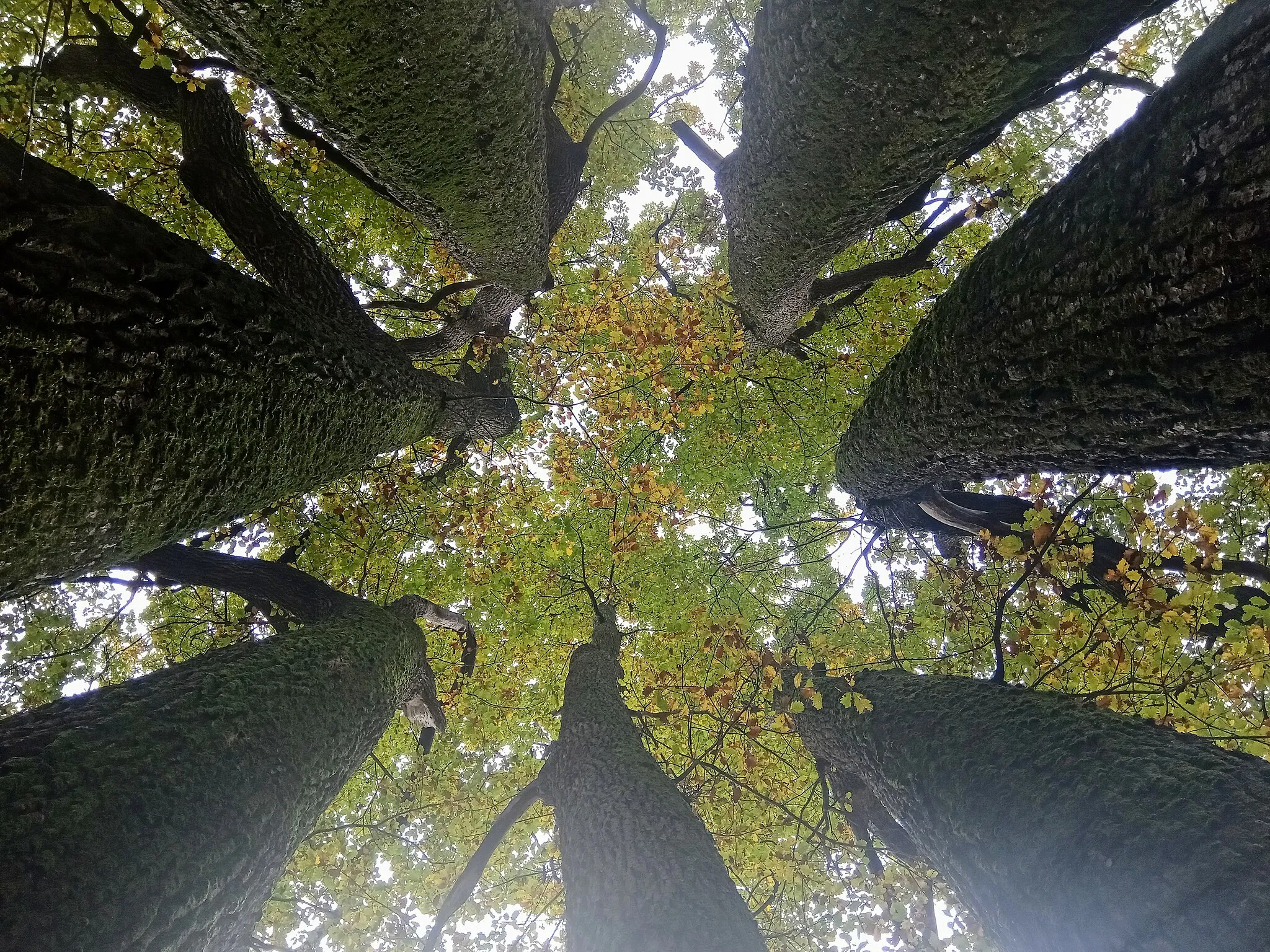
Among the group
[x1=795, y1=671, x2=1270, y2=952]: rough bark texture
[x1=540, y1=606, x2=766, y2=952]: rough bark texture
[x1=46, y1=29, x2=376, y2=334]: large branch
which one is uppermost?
[x1=46, y1=29, x2=376, y2=334]: large branch

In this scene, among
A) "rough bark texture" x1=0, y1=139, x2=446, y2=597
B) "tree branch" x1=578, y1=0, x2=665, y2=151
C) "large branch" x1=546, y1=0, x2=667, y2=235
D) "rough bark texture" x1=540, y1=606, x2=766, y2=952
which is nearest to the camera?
"rough bark texture" x1=0, y1=139, x2=446, y2=597

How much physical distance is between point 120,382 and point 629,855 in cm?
365

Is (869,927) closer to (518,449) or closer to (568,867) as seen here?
(568,867)

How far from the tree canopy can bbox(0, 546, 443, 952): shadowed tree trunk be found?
130 cm

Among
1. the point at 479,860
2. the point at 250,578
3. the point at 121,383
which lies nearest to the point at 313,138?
the point at 250,578

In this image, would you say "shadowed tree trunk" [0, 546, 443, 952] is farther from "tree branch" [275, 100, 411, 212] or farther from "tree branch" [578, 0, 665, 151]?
"tree branch" [578, 0, 665, 151]

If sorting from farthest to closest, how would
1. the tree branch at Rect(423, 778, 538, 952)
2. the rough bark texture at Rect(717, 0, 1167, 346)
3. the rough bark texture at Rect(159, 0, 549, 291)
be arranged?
the tree branch at Rect(423, 778, 538, 952) → the rough bark texture at Rect(159, 0, 549, 291) → the rough bark texture at Rect(717, 0, 1167, 346)

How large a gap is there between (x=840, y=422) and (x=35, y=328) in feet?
28.3

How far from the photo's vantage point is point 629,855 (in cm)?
374

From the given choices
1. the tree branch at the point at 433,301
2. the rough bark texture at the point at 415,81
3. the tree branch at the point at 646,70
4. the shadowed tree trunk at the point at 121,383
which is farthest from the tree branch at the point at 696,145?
the shadowed tree trunk at the point at 121,383

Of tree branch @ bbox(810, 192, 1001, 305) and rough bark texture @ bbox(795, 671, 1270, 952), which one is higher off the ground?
tree branch @ bbox(810, 192, 1001, 305)

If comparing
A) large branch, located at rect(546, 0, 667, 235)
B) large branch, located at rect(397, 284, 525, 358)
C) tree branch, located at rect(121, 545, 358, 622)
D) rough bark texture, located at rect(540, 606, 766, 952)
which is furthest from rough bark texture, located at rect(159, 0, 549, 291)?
rough bark texture, located at rect(540, 606, 766, 952)

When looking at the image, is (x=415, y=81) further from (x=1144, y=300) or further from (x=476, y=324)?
(x=476, y=324)

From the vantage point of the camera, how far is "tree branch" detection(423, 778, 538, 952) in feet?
19.2
